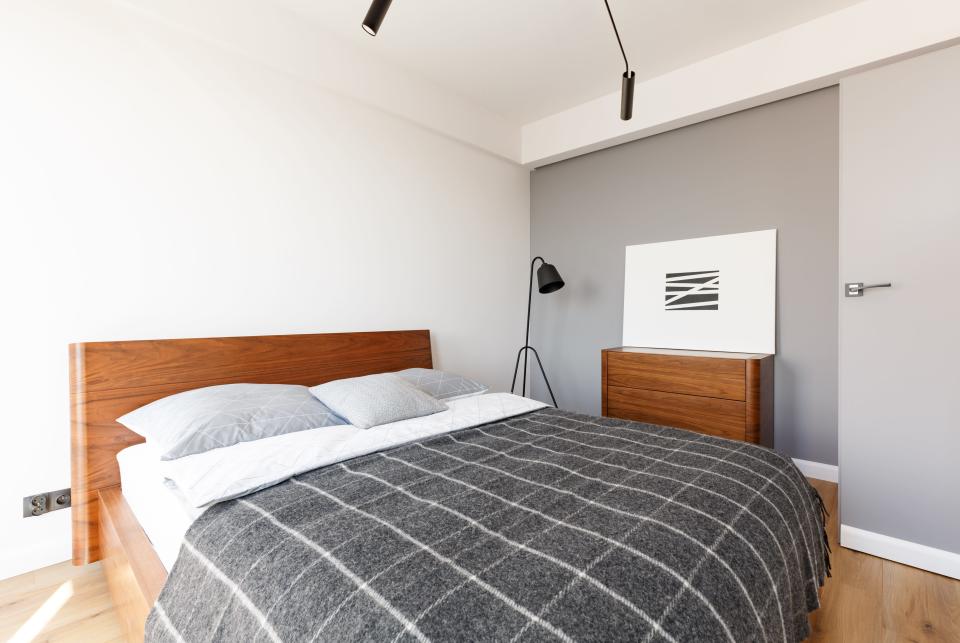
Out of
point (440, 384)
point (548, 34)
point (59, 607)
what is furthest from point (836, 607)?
point (548, 34)

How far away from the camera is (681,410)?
8.61 feet

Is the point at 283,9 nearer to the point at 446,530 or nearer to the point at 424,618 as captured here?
the point at 446,530

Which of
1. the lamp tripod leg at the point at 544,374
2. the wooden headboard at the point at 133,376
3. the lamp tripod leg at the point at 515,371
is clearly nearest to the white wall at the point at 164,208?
the wooden headboard at the point at 133,376

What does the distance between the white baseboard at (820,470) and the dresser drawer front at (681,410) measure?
0.51 metres

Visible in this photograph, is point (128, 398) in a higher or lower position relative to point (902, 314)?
lower

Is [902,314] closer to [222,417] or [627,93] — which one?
[627,93]

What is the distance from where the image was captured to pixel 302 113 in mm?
2477

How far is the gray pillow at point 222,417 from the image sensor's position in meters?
1.53

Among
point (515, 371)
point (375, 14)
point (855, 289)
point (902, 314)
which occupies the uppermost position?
point (375, 14)

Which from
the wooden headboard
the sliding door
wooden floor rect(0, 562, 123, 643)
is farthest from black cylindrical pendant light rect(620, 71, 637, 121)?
wooden floor rect(0, 562, 123, 643)

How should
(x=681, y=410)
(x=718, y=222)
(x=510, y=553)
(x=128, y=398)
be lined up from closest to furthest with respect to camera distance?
(x=510, y=553)
(x=128, y=398)
(x=681, y=410)
(x=718, y=222)

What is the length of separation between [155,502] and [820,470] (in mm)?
3107

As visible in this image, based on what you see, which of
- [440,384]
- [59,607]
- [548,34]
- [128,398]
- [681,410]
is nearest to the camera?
[59,607]

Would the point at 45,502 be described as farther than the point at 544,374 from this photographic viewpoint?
No
